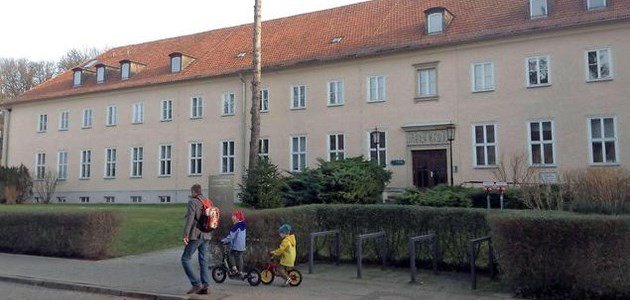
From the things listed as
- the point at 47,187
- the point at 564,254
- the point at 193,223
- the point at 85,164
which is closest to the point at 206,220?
the point at 193,223

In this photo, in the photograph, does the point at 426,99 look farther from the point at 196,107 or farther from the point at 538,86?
the point at 196,107

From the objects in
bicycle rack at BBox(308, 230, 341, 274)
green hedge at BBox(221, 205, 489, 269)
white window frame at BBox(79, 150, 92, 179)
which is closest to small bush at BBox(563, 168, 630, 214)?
green hedge at BBox(221, 205, 489, 269)

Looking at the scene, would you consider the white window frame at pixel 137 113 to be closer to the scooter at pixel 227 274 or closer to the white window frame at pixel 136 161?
the white window frame at pixel 136 161

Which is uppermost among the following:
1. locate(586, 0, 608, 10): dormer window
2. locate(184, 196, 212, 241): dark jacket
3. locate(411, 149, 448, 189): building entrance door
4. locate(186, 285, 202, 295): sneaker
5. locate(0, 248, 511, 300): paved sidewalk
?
locate(586, 0, 608, 10): dormer window

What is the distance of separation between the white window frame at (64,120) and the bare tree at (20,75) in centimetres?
1796

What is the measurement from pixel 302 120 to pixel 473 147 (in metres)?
9.95

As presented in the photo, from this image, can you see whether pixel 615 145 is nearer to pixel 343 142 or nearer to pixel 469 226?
pixel 343 142

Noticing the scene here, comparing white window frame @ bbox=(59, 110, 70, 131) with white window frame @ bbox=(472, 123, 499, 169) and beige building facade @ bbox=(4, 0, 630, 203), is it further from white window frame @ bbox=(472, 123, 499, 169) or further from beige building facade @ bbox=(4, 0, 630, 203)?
white window frame @ bbox=(472, 123, 499, 169)

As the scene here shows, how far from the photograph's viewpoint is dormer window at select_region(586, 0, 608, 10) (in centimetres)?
2503

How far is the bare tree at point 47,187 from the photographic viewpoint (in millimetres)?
40656

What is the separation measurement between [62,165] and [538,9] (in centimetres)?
3386

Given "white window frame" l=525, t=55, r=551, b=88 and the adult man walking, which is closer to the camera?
the adult man walking

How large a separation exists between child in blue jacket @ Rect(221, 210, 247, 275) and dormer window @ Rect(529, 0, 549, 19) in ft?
69.0

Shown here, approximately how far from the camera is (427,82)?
28.4 meters
